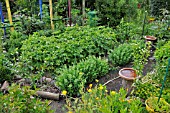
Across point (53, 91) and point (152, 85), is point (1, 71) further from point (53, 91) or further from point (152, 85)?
point (152, 85)

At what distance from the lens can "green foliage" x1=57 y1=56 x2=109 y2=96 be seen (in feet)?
10.4

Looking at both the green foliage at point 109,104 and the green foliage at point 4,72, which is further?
the green foliage at point 4,72

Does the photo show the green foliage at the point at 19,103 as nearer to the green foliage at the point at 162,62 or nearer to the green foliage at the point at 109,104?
the green foliage at the point at 109,104

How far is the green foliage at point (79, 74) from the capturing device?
3.16 meters

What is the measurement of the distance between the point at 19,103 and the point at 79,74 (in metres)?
1.35

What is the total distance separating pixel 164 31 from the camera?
525 cm

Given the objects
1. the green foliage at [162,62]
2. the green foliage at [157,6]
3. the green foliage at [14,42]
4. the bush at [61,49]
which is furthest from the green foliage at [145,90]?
the green foliage at [157,6]

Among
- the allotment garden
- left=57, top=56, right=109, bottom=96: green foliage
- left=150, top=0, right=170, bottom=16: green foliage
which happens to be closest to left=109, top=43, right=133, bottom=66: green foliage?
the allotment garden

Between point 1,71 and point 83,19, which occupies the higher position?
point 83,19

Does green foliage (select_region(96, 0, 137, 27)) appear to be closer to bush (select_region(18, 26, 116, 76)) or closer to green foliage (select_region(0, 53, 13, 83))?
bush (select_region(18, 26, 116, 76))

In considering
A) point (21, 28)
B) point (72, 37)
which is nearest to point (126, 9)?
point (72, 37)

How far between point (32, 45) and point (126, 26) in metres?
2.62

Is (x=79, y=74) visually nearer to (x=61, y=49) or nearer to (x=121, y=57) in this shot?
(x=61, y=49)

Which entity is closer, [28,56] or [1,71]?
[1,71]
